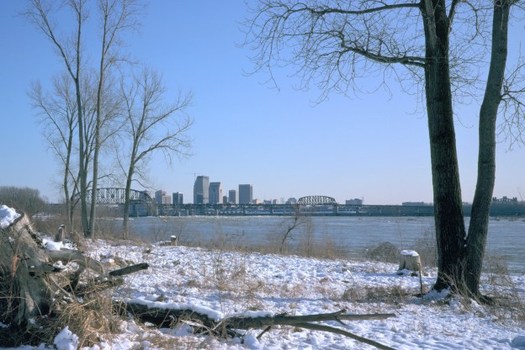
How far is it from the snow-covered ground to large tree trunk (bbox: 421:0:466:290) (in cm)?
90

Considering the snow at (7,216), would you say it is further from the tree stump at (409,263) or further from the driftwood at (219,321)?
the tree stump at (409,263)

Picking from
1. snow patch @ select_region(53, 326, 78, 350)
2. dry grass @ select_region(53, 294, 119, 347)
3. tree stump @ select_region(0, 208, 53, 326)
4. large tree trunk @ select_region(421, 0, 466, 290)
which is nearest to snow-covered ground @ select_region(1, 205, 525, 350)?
snow patch @ select_region(53, 326, 78, 350)

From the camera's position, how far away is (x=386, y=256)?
2270cm

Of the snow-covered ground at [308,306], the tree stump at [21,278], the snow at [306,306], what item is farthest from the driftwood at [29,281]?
the snow at [306,306]

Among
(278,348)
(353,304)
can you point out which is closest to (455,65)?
(353,304)

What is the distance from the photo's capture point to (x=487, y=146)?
1041cm

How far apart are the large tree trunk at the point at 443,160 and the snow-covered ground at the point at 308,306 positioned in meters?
0.90

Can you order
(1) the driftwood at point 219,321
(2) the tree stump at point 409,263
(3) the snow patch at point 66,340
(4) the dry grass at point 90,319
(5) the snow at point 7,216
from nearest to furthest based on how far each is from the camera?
(3) the snow patch at point 66,340 < (4) the dry grass at point 90,319 < (1) the driftwood at point 219,321 < (5) the snow at point 7,216 < (2) the tree stump at point 409,263

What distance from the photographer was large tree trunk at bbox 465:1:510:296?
33.8 ft

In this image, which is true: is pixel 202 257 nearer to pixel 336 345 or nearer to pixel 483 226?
pixel 483 226

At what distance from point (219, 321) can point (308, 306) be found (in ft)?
9.51

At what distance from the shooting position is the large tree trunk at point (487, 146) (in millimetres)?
10305

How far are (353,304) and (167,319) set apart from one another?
3.99 metres

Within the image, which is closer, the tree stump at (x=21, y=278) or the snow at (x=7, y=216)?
the tree stump at (x=21, y=278)
